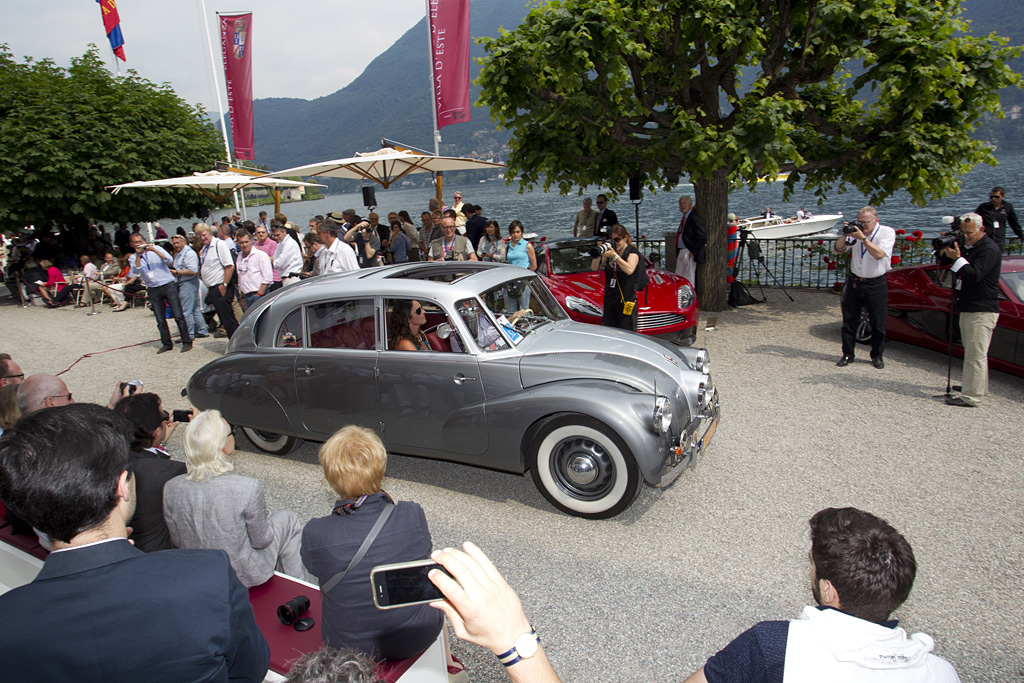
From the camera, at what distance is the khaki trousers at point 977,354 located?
5.76 metres

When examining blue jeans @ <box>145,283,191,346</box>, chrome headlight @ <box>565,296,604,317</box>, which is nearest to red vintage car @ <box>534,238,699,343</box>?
chrome headlight @ <box>565,296,604,317</box>

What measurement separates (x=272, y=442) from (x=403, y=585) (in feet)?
16.5

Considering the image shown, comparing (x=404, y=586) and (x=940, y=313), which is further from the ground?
(x=404, y=586)

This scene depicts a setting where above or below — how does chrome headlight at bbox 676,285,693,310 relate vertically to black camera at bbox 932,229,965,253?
below

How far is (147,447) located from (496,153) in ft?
631

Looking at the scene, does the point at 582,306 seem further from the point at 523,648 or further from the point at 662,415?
the point at 523,648

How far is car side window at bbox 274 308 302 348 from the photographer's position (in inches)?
205

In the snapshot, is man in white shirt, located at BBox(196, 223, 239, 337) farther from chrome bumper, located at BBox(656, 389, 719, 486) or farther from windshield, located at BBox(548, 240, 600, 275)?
chrome bumper, located at BBox(656, 389, 719, 486)

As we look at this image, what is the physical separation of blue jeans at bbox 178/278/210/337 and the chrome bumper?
8949 mm

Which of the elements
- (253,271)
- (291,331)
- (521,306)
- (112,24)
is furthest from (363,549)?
(112,24)

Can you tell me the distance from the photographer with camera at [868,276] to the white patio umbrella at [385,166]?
7.18m

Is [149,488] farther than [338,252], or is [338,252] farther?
[338,252]

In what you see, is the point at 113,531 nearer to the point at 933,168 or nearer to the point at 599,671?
the point at 599,671

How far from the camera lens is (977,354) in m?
5.79
